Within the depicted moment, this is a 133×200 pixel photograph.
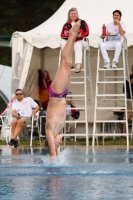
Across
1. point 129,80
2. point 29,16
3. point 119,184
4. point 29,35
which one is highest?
point 29,16

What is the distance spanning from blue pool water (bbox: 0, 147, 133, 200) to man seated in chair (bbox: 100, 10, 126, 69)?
6.24m

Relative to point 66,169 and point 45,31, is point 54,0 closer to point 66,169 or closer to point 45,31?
point 45,31

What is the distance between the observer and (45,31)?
17.5 m

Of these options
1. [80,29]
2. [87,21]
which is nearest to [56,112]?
[80,29]

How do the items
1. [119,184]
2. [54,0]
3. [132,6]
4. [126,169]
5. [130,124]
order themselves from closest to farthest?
[119,184]
[126,169]
[132,6]
[130,124]
[54,0]

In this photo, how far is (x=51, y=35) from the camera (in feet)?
56.3

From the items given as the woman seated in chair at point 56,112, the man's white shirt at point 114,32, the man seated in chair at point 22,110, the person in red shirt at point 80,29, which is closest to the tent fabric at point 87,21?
the man's white shirt at point 114,32

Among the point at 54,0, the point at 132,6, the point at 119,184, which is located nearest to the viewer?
the point at 119,184

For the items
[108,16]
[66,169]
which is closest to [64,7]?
[108,16]

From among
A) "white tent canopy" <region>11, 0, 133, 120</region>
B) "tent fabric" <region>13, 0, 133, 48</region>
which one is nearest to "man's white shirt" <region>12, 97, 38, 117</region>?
"white tent canopy" <region>11, 0, 133, 120</region>

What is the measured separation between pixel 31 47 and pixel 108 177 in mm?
10179

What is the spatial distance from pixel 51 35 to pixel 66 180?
9993 mm

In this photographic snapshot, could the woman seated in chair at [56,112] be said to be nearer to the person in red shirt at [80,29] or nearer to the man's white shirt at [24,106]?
the person in red shirt at [80,29]

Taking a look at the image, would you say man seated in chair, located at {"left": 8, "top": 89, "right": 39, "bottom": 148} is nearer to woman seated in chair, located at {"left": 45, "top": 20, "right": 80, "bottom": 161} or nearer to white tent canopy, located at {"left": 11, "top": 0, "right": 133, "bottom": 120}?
white tent canopy, located at {"left": 11, "top": 0, "right": 133, "bottom": 120}
